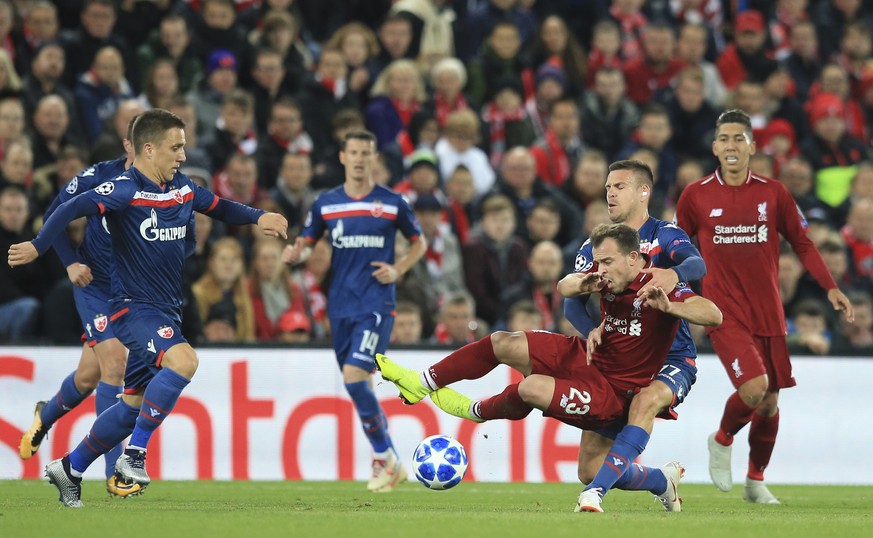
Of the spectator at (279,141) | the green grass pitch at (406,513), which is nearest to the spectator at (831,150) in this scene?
the green grass pitch at (406,513)

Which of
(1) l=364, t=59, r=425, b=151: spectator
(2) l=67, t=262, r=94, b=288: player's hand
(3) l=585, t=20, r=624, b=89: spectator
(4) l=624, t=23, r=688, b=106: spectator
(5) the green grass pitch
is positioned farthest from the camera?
(3) l=585, t=20, r=624, b=89: spectator

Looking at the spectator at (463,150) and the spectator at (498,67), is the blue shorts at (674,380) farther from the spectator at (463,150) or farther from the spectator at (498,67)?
the spectator at (498,67)

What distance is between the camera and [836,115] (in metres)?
17.7

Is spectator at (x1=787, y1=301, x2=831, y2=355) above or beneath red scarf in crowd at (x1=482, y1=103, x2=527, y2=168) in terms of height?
beneath

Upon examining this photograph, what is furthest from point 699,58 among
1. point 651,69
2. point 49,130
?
point 49,130

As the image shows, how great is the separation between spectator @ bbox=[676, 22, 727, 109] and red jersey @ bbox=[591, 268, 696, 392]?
9.95 metres

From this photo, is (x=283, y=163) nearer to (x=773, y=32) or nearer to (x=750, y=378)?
(x=750, y=378)

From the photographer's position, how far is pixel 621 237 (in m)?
8.72

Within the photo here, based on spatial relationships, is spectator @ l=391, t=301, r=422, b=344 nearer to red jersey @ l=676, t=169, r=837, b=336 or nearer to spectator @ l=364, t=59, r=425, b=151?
spectator @ l=364, t=59, r=425, b=151

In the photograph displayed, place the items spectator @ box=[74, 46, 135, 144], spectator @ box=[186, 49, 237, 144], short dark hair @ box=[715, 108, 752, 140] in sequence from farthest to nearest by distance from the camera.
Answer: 1. spectator @ box=[186, 49, 237, 144]
2. spectator @ box=[74, 46, 135, 144]
3. short dark hair @ box=[715, 108, 752, 140]

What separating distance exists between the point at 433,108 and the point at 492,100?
106cm

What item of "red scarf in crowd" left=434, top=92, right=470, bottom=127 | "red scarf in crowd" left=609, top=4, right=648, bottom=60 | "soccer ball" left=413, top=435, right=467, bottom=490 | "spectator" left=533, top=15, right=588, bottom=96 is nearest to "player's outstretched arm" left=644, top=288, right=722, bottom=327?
"soccer ball" left=413, top=435, right=467, bottom=490

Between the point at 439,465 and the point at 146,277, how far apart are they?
7.62 ft

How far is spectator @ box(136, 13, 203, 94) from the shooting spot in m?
16.0
